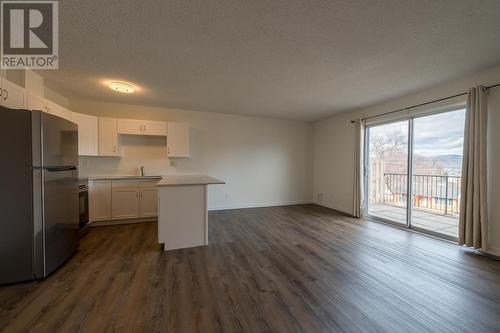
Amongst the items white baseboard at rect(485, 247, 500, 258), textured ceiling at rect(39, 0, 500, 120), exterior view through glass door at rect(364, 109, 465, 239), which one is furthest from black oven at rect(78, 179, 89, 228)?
white baseboard at rect(485, 247, 500, 258)

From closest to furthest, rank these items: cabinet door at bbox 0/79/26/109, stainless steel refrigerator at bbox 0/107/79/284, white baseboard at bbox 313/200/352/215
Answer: stainless steel refrigerator at bbox 0/107/79/284, cabinet door at bbox 0/79/26/109, white baseboard at bbox 313/200/352/215

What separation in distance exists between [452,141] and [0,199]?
5.98 m

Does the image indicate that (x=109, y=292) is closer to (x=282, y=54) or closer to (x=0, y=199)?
(x=0, y=199)

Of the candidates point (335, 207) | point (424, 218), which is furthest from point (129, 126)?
point (424, 218)

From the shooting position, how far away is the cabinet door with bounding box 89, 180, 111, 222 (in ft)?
12.3

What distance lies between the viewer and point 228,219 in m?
4.32

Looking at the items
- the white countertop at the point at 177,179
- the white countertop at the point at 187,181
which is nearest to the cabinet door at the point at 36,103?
the white countertop at the point at 177,179

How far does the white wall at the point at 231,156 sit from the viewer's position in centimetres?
439

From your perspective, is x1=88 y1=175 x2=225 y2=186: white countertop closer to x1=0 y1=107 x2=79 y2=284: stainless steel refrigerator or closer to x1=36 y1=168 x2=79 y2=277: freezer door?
x1=36 y1=168 x2=79 y2=277: freezer door

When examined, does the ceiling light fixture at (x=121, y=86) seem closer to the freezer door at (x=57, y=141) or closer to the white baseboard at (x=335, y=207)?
the freezer door at (x=57, y=141)

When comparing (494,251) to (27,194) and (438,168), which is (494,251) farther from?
(27,194)

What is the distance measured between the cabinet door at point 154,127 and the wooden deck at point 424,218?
5.13m

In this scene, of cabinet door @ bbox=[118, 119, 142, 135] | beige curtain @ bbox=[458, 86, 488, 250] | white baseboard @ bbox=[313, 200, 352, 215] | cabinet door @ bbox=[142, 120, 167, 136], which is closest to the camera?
beige curtain @ bbox=[458, 86, 488, 250]

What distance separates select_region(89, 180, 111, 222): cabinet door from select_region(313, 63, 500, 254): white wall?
17.4 feet
